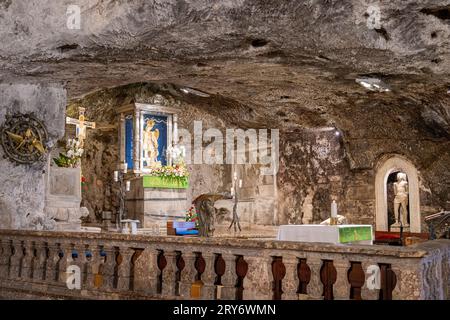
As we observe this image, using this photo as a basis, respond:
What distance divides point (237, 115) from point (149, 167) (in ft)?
10.2

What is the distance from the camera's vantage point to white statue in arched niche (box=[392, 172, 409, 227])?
13.2 m

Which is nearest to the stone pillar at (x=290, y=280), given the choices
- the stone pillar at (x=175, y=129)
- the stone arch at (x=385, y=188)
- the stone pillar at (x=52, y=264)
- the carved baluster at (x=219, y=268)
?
the carved baluster at (x=219, y=268)

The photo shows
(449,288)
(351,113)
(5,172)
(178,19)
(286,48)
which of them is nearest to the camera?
(449,288)

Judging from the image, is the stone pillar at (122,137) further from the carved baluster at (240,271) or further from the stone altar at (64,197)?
the carved baluster at (240,271)

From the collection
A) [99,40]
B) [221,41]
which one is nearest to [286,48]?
[221,41]

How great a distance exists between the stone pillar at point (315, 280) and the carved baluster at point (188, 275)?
112 cm

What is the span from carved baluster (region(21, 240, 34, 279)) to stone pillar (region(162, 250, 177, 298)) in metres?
2.08

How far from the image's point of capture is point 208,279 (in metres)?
4.41

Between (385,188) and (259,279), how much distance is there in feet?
33.7

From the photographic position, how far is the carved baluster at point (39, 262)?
229 inches

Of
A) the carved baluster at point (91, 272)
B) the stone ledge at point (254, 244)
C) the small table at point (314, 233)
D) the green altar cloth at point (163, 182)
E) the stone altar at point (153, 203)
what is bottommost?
the carved baluster at point (91, 272)

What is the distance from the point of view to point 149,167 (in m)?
15.5

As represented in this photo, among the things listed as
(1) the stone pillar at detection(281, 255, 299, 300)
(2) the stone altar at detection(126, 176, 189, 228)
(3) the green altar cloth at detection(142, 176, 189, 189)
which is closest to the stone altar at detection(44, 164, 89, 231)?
(2) the stone altar at detection(126, 176, 189, 228)

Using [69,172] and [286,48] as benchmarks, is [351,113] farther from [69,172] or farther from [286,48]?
[69,172]
